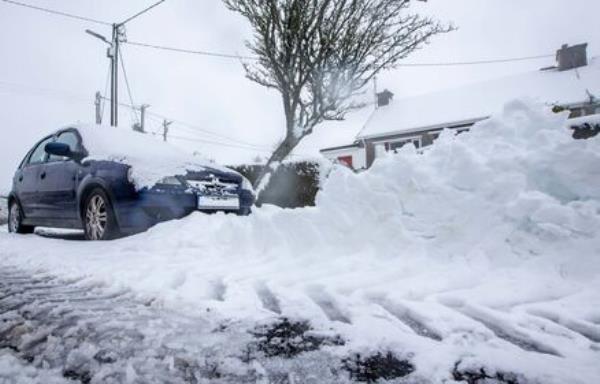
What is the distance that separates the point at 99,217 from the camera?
485cm

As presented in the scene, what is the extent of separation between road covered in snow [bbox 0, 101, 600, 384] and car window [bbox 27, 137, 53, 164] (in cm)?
230

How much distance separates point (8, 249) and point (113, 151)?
1.66 metres

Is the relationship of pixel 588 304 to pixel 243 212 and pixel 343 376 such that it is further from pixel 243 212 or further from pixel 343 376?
pixel 243 212

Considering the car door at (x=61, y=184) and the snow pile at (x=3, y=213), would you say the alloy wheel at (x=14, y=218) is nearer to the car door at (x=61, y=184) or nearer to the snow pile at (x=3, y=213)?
the car door at (x=61, y=184)

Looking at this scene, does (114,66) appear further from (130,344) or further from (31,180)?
(130,344)

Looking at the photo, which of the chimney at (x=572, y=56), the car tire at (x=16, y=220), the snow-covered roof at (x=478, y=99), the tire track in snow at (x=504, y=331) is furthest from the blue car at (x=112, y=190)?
the chimney at (x=572, y=56)

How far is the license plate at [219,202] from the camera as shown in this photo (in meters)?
4.97

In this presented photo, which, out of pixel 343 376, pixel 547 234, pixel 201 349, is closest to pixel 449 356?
pixel 343 376

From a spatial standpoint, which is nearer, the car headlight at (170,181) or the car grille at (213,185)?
the car headlight at (170,181)

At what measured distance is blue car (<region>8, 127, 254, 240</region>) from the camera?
4551mm

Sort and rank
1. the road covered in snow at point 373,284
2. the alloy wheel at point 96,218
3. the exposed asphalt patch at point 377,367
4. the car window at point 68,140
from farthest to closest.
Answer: the car window at point 68,140
the alloy wheel at point 96,218
the road covered in snow at point 373,284
the exposed asphalt patch at point 377,367

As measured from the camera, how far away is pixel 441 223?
300 cm

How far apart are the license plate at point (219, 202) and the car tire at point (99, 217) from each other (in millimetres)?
1017

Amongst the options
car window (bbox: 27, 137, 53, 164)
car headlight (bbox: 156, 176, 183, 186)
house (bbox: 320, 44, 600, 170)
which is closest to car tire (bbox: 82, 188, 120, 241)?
car headlight (bbox: 156, 176, 183, 186)
